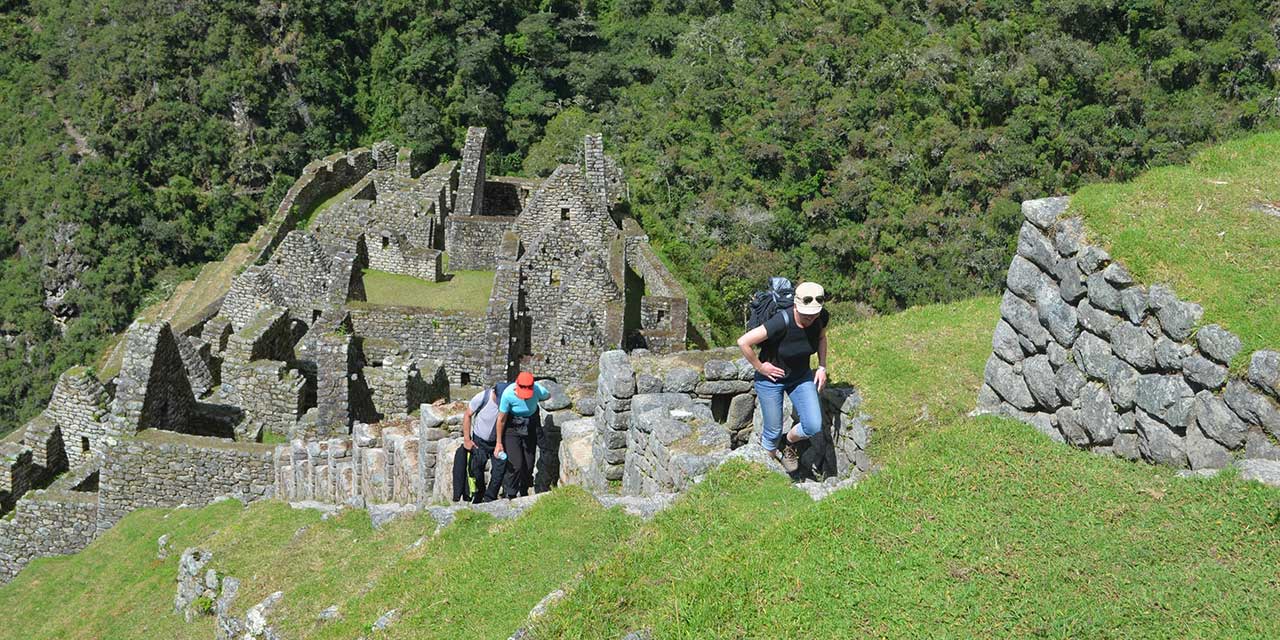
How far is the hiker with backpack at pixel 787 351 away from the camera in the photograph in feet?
26.0

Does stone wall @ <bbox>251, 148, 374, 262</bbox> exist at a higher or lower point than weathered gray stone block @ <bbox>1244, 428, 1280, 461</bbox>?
lower

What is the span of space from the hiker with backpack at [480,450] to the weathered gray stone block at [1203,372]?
19.6 ft

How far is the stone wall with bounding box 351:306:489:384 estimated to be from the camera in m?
17.4

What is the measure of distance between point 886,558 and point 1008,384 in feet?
10.4

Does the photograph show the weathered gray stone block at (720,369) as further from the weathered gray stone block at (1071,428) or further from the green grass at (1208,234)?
the green grass at (1208,234)

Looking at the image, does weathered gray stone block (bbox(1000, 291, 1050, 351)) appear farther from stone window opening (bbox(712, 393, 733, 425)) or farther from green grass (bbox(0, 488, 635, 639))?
green grass (bbox(0, 488, 635, 639))

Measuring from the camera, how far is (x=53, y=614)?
12.0 m

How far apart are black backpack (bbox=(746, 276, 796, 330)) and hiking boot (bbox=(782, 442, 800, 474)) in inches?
47.9

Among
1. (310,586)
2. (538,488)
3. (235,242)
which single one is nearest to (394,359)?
(538,488)

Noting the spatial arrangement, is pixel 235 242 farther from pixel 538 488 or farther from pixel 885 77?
pixel 538 488

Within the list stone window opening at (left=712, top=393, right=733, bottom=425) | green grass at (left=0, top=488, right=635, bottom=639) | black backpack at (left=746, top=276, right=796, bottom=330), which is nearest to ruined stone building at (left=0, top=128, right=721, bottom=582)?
green grass at (left=0, top=488, right=635, bottom=639)

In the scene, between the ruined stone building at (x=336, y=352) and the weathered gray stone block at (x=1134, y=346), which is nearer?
the weathered gray stone block at (x=1134, y=346)

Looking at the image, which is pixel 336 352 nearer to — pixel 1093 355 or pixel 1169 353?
pixel 1093 355

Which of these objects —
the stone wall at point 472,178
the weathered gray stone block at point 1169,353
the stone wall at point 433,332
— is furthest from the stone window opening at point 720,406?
the stone wall at point 472,178
